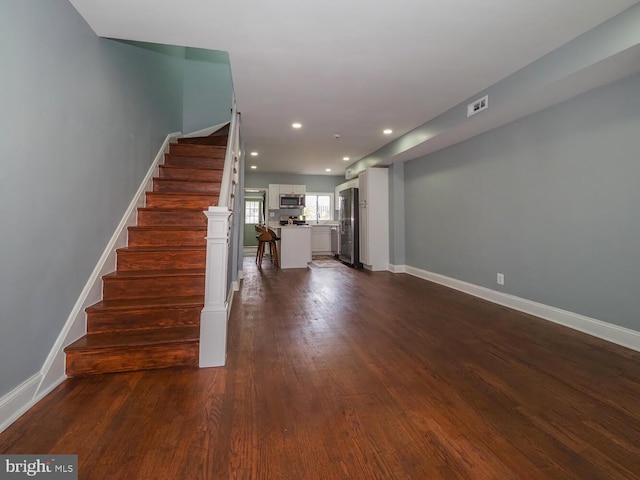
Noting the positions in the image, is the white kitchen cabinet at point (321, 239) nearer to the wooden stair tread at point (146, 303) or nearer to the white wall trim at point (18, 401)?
the wooden stair tread at point (146, 303)

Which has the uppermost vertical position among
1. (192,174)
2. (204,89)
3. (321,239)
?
(204,89)

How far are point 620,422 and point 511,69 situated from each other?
2669 millimetres

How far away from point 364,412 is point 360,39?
8.03 feet

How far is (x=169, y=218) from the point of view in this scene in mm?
2914

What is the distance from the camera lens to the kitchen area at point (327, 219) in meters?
5.51

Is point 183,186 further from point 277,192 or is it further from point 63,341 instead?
point 277,192

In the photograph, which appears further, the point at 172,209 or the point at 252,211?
the point at 252,211

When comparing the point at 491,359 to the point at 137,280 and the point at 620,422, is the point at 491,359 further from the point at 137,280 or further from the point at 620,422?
the point at 137,280

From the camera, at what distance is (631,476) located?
104cm

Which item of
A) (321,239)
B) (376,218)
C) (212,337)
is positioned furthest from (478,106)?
(321,239)

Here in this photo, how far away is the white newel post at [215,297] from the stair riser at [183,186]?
1.52 metres

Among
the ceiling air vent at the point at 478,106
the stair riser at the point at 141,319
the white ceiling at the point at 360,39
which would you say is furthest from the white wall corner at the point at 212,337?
the ceiling air vent at the point at 478,106

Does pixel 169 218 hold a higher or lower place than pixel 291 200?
lower

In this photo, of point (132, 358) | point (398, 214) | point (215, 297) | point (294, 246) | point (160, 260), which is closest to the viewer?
point (132, 358)
